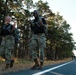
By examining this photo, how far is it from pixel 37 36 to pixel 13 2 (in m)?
27.2

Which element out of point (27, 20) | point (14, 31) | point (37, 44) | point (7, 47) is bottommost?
point (7, 47)

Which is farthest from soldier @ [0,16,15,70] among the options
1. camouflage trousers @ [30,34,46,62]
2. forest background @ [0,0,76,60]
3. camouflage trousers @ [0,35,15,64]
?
forest background @ [0,0,76,60]

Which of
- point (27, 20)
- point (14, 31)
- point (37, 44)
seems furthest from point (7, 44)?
point (27, 20)

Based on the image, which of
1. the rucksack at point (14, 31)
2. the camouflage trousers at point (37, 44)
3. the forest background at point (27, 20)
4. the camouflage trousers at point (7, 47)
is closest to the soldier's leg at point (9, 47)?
the camouflage trousers at point (7, 47)

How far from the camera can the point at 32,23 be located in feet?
31.2

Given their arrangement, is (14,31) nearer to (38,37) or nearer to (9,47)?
(9,47)

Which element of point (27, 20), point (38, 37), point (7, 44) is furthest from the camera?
point (27, 20)

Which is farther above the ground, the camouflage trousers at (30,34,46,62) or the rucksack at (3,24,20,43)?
the rucksack at (3,24,20,43)

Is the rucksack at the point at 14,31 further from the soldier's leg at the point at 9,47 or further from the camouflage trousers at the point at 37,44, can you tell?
the camouflage trousers at the point at 37,44

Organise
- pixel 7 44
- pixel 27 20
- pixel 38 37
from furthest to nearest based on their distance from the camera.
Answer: pixel 27 20 < pixel 38 37 < pixel 7 44

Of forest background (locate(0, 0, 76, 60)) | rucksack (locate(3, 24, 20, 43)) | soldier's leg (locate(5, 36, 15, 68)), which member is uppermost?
forest background (locate(0, 0, 76, 60))

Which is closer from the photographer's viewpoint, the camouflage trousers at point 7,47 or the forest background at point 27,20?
the camouflage trousers at point 7,47

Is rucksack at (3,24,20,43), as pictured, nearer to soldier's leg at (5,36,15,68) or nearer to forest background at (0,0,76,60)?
soldier's leg at (5,36,15,68)

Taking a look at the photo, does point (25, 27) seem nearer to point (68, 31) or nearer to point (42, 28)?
point (68, 31)
